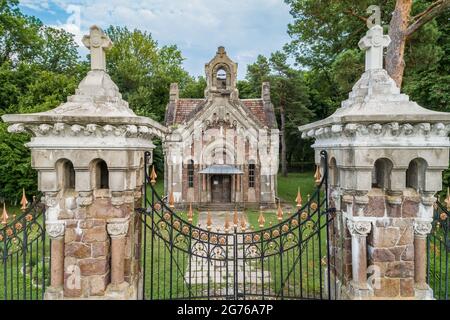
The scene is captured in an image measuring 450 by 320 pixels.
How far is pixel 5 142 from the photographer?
13688 mm

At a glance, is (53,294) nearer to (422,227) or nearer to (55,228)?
(55,228)

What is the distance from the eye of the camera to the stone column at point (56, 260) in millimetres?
3342

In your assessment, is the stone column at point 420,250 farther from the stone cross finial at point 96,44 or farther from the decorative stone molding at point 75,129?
the stone cross finial at point 96,44

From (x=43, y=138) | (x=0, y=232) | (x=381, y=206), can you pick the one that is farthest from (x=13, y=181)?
(x=381, y=206)

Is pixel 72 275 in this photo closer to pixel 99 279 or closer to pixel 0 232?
pixel 99 279

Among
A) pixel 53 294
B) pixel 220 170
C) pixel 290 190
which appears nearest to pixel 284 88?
pixel 290 190

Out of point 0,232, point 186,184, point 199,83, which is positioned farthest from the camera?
point 199,83

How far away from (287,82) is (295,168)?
14.6 meters

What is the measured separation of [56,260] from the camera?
3.39 meters

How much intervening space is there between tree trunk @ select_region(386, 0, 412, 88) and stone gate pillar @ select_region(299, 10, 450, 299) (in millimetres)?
6103

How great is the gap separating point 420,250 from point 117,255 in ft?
11.7

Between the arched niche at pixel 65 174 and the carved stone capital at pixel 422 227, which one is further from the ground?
the arched niche at pixel 65 174

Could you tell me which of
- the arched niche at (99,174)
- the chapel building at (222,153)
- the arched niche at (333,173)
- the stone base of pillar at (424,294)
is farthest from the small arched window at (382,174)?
the chapel building at (222,153)

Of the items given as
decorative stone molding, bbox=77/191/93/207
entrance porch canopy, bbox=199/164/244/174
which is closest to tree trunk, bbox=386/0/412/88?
decorative stone molding, bbox=77/191/93/207
